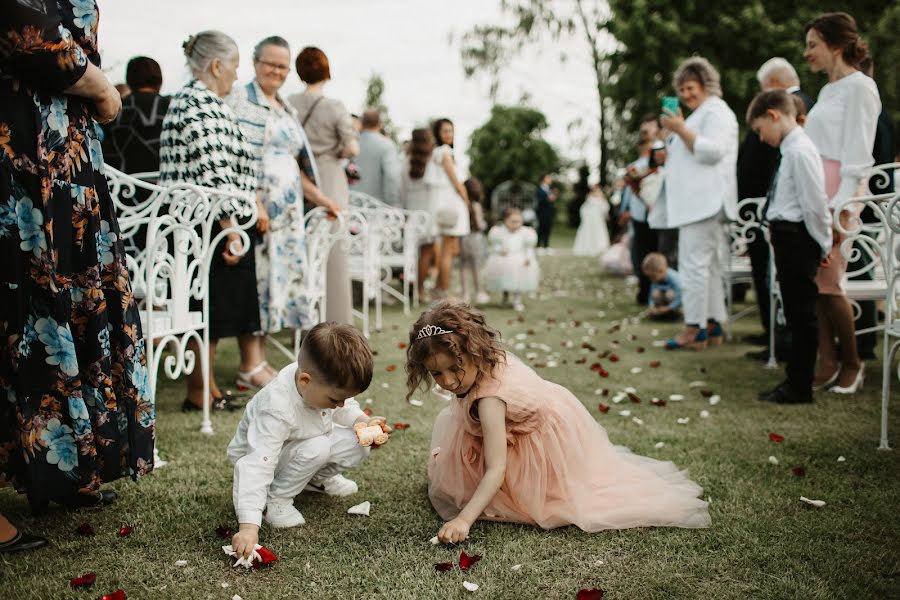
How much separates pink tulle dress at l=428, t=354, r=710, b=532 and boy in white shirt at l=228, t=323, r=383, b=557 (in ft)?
1.16

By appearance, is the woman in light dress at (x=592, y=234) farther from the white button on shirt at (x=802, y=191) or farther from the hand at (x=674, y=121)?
the white button on shirt at (x=802, y=191)

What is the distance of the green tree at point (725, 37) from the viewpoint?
75.2 feet

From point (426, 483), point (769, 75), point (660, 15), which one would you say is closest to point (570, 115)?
point (660, 15)

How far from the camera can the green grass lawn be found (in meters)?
2.21

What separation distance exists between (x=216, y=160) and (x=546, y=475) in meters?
2.37

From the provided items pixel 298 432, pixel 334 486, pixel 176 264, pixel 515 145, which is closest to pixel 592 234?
pixel 515 145

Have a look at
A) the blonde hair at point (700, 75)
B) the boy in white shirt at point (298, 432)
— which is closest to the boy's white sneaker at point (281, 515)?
the boy in white shirt at point (298, 432)

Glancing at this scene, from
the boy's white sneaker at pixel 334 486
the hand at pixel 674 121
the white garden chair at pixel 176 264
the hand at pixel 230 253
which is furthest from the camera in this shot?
the hand at pixel 674 121

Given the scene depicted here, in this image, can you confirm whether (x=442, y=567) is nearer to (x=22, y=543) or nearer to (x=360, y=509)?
(x=360, y=509)

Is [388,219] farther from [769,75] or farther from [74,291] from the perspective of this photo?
[74,291]

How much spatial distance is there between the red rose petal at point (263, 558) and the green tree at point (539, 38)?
25.7 meters

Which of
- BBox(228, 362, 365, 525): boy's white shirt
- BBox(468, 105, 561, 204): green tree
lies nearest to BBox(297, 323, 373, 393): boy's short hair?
BBox(228, 362, 365, 525): boy's white shirt

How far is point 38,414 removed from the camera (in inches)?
89.8

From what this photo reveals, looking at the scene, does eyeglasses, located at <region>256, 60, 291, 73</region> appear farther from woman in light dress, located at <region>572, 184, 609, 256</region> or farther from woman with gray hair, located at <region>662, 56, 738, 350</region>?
woman in light dress, located at <region>572, 184, 609, 256</region>
